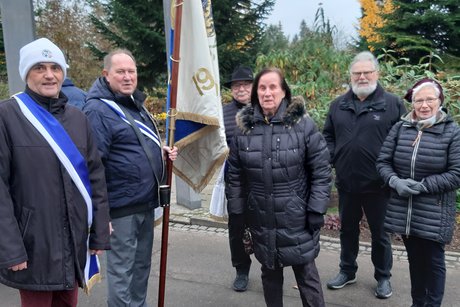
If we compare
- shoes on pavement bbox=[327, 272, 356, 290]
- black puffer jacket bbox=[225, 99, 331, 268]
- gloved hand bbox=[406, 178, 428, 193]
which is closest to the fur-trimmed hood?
black puffer jacket bbox=[225, 99, 331, 268]

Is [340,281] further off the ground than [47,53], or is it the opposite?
[47,53]

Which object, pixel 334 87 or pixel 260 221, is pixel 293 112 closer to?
pixel 260 221

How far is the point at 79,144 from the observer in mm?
2387

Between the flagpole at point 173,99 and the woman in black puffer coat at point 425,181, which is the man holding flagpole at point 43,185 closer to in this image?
the flagpole at point 173,99

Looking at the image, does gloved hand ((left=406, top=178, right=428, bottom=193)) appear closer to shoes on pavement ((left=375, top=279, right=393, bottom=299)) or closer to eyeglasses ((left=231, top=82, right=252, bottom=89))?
shoes on pavement ((left=375, top=279, right=393, bottom=299))

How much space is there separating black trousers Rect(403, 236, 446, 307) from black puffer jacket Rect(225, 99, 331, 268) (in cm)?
82

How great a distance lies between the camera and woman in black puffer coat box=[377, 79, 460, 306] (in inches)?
116

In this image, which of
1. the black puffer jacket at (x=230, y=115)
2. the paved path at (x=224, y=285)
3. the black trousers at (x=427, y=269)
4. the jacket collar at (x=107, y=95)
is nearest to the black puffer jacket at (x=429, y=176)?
the black trousers at (x=427, y=269)

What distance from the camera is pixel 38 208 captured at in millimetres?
2197

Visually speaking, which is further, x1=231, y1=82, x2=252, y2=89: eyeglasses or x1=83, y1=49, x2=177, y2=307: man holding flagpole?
x1=231, y1=82, x2=252, y2=89: eyeglasses

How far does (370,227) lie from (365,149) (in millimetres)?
704

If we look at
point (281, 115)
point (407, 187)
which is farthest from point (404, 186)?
point (281, 115)

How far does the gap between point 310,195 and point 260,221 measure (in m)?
0.40

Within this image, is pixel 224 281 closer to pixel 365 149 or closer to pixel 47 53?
pixel 365 149
